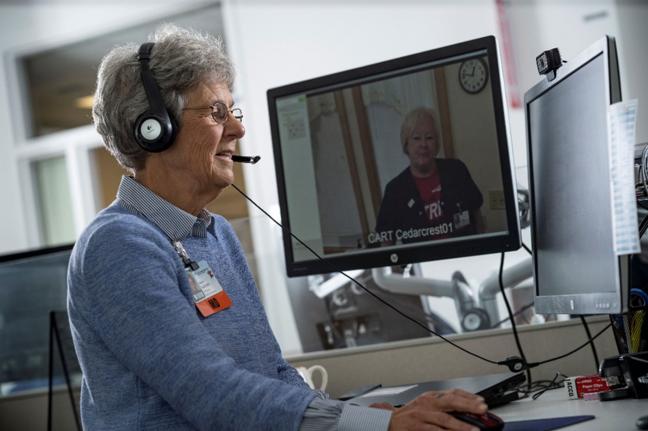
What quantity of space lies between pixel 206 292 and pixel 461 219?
0.48 meters

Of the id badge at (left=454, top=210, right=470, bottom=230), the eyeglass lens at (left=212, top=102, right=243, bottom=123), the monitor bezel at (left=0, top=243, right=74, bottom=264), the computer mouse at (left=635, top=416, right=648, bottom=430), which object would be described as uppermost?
the eyeglass lens at (left=212, top=102, right=243, bottom=123)

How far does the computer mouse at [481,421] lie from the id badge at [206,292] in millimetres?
428

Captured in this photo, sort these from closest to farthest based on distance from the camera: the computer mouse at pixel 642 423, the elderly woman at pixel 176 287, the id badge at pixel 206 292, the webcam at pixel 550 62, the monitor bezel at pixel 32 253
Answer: the computer mouse at pixel 642 423 < the elderly woman at pixel 176 287 < the id badge at pixel 206 292 < the webcam at pixel 550 62 < the monitor bezel at pixel 32 253

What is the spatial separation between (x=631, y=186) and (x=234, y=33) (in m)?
4.48

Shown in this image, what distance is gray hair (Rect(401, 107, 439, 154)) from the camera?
157cm

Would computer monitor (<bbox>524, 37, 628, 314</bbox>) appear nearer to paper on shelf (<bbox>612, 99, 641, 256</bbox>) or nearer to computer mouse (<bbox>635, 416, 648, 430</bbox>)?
paper on shelf (<bbox>612, 99, 641, 256</bbox>)

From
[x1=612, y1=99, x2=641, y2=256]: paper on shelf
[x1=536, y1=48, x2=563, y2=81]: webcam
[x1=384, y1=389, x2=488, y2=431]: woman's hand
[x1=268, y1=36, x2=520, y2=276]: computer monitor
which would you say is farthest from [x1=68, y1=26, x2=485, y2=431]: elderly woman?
[x1=536, y1=48, x2=563, y2=81]: webcam

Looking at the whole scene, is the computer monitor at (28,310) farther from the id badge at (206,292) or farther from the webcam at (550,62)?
the webcam at (550,62)

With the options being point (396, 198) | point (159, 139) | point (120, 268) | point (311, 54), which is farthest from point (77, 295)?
point (311, 54)

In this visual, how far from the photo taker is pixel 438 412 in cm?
106

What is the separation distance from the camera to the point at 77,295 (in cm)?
127

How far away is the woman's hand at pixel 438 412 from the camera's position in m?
1.04

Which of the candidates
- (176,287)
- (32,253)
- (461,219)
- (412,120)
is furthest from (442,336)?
(32,253)

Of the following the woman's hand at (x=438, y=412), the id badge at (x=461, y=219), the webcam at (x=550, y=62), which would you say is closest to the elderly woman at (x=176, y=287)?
the woman's hand at (x=438, y=412)
